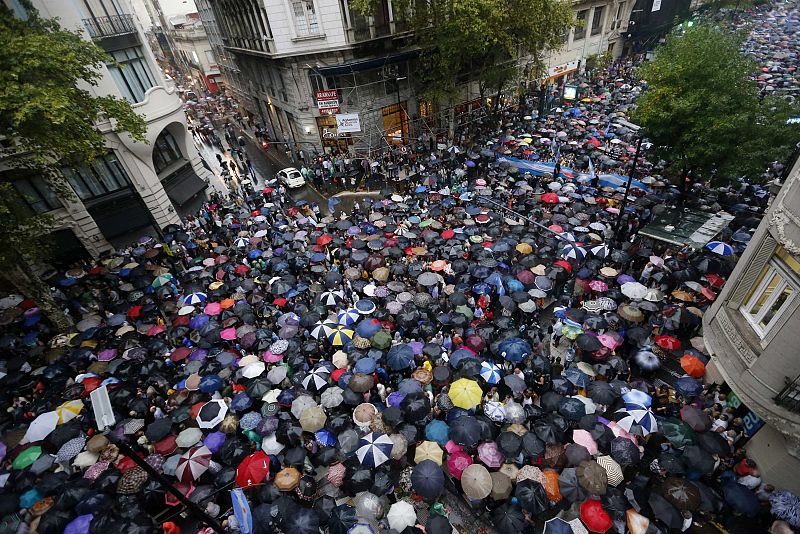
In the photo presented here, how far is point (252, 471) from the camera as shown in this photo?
30.8 feet

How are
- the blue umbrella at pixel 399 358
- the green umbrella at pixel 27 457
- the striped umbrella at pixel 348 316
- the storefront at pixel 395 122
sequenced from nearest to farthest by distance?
the green umbrella at pixel 27 457 < the blue umbrella at pixel 399 358 < the striped umbrella at pixel 348 316 < the storefront at pixel 395 122

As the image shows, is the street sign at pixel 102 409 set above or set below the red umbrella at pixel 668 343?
above

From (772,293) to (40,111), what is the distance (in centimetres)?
2144

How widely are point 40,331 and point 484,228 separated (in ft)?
64.4

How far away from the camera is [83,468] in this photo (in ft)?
34.7

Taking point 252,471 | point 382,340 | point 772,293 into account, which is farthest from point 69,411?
point 772,293

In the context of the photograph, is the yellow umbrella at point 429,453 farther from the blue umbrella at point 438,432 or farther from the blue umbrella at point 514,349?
the blue umbrella at point 514,349

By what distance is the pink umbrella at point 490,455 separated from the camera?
9.29m

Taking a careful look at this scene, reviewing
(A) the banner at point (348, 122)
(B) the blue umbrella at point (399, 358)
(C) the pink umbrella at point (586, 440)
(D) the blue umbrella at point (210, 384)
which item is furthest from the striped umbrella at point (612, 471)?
(A) the banner at point (348, 122)

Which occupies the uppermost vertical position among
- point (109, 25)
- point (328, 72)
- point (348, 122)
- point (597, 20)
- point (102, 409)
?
point (109, 25)

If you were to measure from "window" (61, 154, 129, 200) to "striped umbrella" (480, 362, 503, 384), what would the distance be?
2242 cm

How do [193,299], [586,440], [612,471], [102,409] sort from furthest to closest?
[193,299], [586,440], [612,471], [102,409]

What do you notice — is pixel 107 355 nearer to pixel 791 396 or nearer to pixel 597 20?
pixel 791 396

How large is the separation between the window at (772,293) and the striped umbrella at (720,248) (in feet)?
16.6
